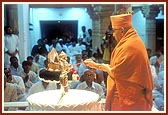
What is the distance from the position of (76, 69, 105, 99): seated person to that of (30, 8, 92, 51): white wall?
0.76 feet

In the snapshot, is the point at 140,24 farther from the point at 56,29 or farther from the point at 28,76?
the point at 28,76

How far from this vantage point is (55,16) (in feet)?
6.09

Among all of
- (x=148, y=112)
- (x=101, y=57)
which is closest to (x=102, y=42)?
(x=101, y=57)

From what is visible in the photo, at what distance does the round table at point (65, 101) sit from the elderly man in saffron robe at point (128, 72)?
0.10 metres

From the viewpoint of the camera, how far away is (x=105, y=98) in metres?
1.85

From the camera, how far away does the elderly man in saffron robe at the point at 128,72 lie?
174 centimetres

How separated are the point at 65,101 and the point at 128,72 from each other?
1.12 ft

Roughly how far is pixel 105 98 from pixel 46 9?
539mm

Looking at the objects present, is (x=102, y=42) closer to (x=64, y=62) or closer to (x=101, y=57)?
(x=101, y=57)

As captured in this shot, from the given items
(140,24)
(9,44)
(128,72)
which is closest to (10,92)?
(9,44)

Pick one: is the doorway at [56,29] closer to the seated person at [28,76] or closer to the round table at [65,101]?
the seated person at [28,76]

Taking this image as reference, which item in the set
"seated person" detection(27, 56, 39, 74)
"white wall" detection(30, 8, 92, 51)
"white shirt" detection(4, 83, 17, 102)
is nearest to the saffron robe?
"white wall" detection(30, 8, 92, 51)

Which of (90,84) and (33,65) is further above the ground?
(33,65)

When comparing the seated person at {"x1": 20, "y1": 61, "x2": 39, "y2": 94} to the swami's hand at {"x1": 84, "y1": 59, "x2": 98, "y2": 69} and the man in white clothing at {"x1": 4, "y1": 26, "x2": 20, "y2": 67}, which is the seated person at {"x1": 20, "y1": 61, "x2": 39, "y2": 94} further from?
the swami's hand at {"x1": 84, "y1": 59, "x2": 98, "y2": 69}
